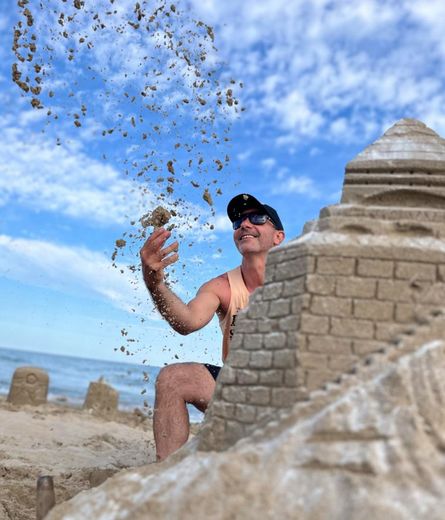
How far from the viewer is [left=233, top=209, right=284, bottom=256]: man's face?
631cm

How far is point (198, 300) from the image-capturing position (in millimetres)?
6090

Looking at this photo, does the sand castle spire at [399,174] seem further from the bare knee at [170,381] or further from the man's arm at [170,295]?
the bare knee at [170,381]

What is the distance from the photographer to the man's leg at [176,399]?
5.50 m

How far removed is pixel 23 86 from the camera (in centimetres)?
673

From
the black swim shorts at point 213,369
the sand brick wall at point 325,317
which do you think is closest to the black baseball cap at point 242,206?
the black swim shorts at point 213,369

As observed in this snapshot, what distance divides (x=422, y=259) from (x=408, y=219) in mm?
411

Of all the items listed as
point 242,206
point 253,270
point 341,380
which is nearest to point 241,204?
point 242,206

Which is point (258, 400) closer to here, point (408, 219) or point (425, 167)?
point (408, 219)

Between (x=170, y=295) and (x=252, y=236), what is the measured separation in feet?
3.42

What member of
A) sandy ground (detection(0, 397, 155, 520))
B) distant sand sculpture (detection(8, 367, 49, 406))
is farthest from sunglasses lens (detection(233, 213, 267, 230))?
distant sand sculpture (detection(8, 367, 49, 406))

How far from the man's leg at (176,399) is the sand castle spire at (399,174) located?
6.72ft

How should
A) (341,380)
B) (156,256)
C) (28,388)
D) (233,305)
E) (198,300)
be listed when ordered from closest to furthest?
(341,380)
(156,256)
(198,300)
(233,305)
(28,388)

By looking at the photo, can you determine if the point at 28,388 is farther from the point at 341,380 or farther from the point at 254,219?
the point at 341,380

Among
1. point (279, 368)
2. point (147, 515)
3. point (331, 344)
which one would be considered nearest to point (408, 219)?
point (331, 344)
